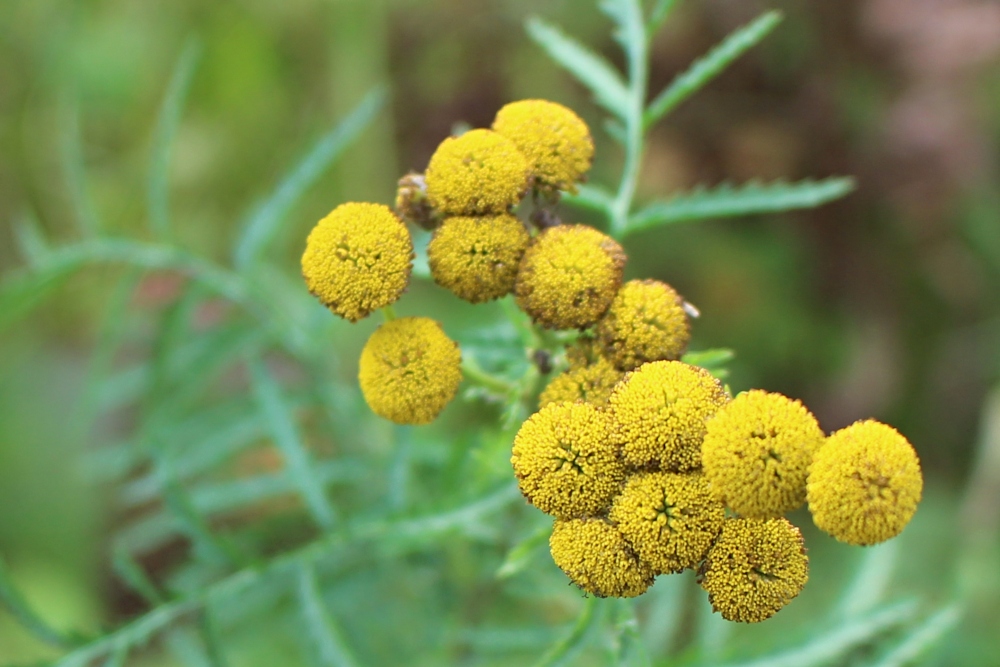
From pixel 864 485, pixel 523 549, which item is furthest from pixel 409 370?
pixel 864 485

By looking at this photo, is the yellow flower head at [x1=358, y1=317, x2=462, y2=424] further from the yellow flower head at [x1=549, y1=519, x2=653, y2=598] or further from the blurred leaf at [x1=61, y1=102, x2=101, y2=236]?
the blurred leaf at [x1=61, y1=102, x2=101, y2=236]

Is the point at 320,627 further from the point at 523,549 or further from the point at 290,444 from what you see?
the point at 523,549

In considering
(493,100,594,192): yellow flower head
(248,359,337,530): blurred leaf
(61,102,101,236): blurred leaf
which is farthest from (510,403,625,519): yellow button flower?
(61,102,101,236): blurred leaf

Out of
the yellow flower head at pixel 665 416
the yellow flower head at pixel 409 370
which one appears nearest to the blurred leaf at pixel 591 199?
the yellow flower head at pixel 409 370

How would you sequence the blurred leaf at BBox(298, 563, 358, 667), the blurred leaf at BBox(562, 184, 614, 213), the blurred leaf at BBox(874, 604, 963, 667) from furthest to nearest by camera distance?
the blurred leaf at BBox(874, 604, 963, 667) < the blurred leaf at BBox(298, 563, 358, 667) < the blurred leaf at BBox(562, 184, 614, 213)

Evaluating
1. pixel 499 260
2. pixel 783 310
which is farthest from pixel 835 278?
Answer: pixel 499 260
